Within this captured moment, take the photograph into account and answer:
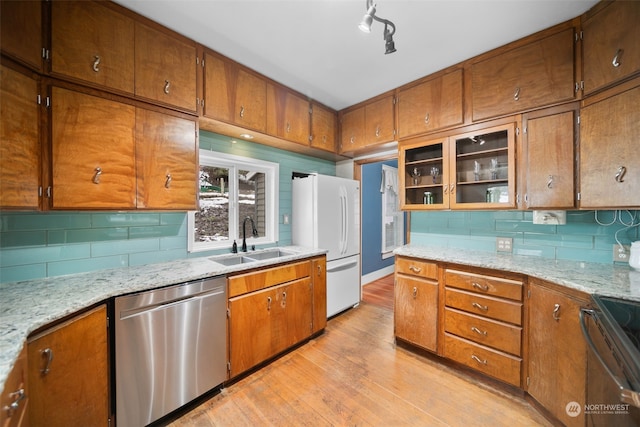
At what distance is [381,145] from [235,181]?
1757 millimetres

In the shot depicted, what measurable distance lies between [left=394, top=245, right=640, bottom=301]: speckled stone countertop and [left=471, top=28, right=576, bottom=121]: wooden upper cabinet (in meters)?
1.23

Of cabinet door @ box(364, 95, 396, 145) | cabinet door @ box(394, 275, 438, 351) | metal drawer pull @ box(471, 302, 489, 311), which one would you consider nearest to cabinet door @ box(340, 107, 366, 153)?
cabinet door @ box(364, 95, 396, 145)

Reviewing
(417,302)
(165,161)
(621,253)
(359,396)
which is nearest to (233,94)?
(165,161)

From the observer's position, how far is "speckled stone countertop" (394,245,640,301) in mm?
1329

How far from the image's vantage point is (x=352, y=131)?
314 cm

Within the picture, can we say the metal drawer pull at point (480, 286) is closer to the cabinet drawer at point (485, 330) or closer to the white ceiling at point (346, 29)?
the cabinet drawer at point (485, 330)

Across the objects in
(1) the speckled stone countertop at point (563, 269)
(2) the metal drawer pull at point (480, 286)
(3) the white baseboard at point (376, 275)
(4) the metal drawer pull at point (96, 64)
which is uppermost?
(4) the metal drawer pull at point (96, 64)

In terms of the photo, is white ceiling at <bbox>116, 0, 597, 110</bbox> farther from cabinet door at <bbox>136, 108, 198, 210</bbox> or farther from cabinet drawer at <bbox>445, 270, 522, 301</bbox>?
cabinet drawer at <bbox>445, 270, 522, 301</bbox>

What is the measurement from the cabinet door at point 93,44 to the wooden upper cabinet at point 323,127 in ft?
5.81

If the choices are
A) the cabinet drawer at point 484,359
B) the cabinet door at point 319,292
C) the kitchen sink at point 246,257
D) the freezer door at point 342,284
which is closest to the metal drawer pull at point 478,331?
the cabinet drawer at point 484,359

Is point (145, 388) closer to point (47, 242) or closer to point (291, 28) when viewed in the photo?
point (47, 242)

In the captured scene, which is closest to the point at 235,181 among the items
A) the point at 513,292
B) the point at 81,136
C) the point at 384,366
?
the point at 81,136

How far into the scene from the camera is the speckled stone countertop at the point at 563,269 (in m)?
1.33

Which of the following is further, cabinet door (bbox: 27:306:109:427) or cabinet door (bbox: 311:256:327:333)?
cabinet door (bbox: 311:256:327:333)
